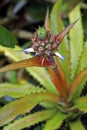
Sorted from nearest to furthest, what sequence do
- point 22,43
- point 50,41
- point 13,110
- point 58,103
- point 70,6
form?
point 50,41 < point 13,110 < point 58,103 < point 70,6 < point 22,43

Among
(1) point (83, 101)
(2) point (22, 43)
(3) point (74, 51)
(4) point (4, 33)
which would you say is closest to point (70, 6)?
(2) point (22, 43)

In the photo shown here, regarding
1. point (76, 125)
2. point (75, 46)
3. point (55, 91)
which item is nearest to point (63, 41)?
point (75, 46)

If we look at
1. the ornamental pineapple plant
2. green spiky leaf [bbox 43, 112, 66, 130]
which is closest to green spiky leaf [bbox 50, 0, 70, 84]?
the ornamental pineapple plant

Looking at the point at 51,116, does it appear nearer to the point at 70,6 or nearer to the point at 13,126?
the point at 13,126

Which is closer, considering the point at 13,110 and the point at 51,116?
the point at 13,110

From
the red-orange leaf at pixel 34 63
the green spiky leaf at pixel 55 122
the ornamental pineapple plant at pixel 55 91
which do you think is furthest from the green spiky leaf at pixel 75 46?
the red-orange leaf at pixel 34 63

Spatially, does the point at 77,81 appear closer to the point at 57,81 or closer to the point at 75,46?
the point at 57,81
